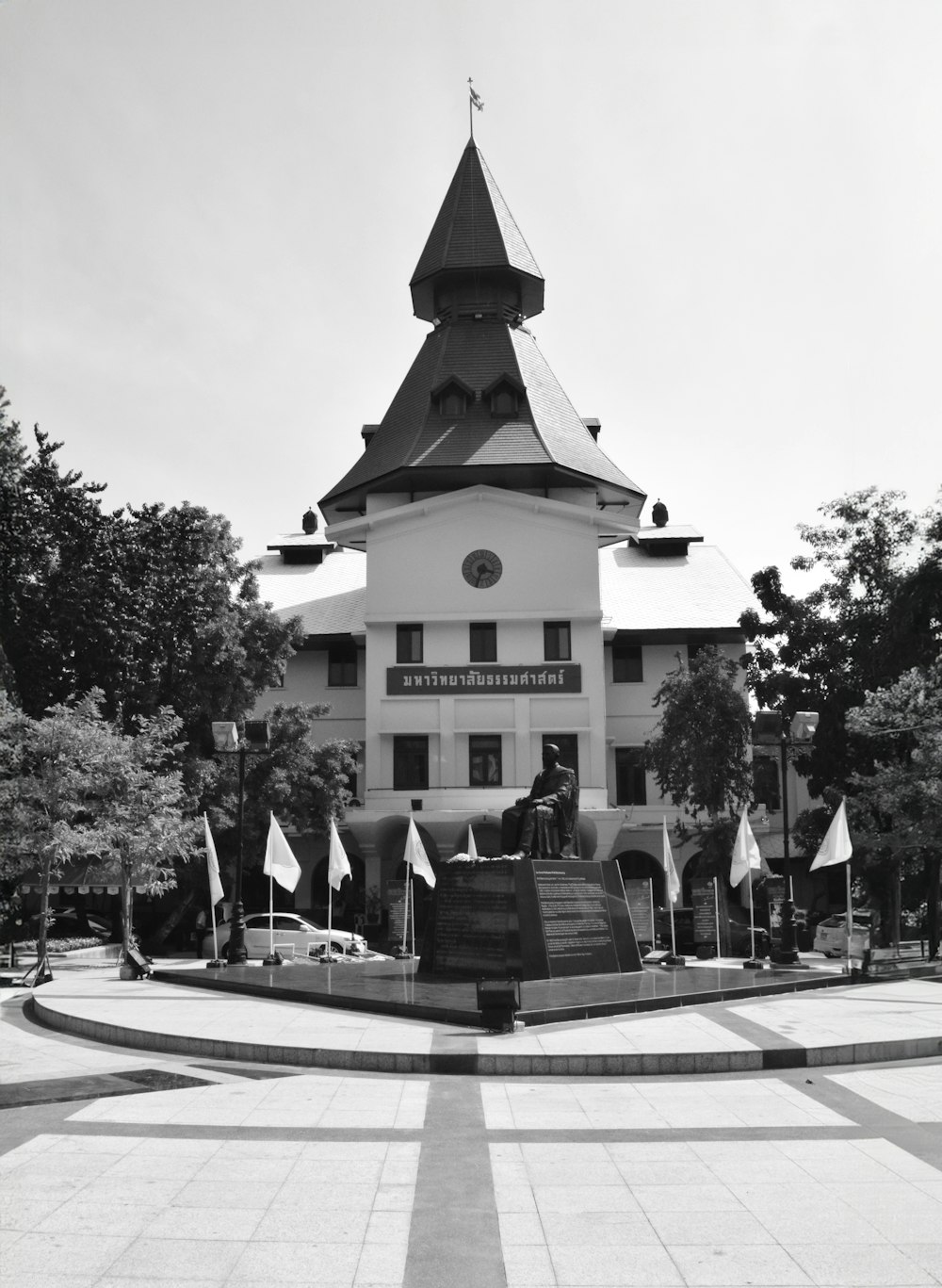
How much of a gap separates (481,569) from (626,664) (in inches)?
268

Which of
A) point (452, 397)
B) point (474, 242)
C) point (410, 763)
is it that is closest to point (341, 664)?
point (410, 763)

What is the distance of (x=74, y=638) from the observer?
108 ft

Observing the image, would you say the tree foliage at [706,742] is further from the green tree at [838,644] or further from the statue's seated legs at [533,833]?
the statue's seated legs at [533,833]

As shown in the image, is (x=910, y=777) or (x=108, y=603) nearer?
(x=910, y=777)

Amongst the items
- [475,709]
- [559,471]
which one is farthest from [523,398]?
[475,709]

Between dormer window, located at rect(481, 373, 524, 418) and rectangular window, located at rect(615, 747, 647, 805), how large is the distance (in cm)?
1279

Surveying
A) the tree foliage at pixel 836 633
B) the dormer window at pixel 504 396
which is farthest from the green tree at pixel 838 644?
the dormer window at pixel 504 396

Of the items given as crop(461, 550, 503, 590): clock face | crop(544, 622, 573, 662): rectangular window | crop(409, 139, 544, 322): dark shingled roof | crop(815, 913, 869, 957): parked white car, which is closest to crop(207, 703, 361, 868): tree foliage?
crop(461, 550, 503, 590): clock face

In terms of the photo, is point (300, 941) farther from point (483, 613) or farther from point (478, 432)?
point (478, 432)

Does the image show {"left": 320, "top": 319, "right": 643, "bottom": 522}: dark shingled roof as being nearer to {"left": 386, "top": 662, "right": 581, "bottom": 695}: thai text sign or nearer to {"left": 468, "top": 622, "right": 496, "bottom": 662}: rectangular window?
{"left": 468, "top": 622, "right": 496, "bottom": 662}: rectangular window

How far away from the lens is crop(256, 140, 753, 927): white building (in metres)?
41.0

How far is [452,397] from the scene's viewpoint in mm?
44750

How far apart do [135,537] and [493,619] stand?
41.8 ft

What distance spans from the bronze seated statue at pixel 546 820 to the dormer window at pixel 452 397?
2694 centimetres
